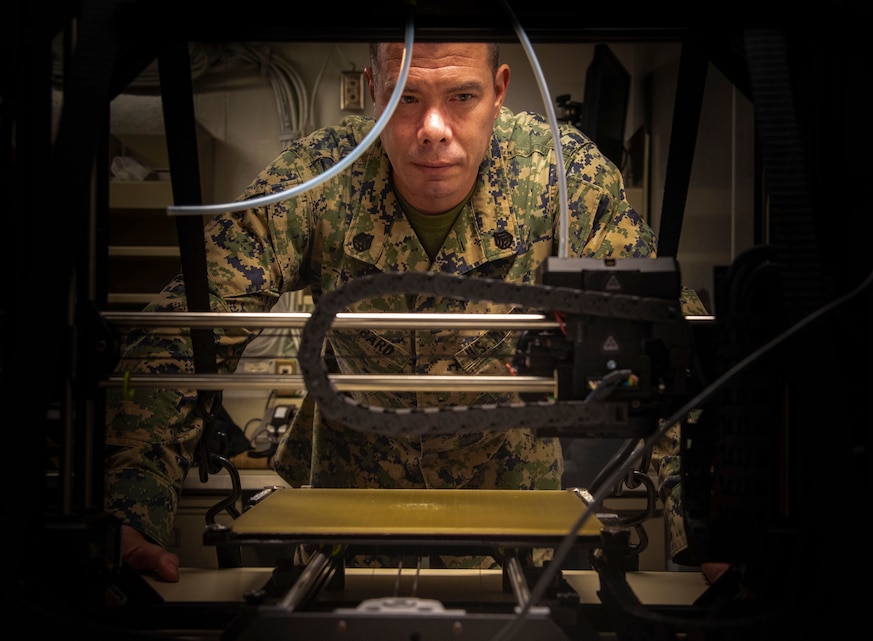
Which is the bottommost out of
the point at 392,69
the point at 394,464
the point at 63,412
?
the point at 394,464

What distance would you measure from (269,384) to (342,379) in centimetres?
9

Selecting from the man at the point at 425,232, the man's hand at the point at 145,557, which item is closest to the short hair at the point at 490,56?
the man at the point at 425,232

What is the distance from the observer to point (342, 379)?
0.93 metres

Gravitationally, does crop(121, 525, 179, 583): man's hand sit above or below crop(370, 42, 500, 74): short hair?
below

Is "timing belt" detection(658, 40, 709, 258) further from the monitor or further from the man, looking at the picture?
the monitor

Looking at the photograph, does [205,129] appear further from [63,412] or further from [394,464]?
[63,412]

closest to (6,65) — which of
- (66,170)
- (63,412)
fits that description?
(66,170)

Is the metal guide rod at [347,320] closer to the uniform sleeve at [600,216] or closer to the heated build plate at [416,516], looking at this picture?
the heated build plate at [416,516]

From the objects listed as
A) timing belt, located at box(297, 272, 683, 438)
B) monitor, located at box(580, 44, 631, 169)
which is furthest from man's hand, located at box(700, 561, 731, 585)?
monitor, located at box(580, 44, 631, 169)

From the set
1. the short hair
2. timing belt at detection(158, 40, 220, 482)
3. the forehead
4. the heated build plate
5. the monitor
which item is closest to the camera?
the heated build plate

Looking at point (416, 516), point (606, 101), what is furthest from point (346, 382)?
point (606, 101)

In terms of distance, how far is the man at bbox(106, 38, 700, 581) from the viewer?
1398mm

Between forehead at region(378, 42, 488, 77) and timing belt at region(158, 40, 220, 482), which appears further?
forehead at region(378, 42, 488, 77)

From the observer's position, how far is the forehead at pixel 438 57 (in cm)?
133
